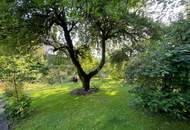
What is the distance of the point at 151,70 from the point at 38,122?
4.83 m

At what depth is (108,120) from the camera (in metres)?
7.03

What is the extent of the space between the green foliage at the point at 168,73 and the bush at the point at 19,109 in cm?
556

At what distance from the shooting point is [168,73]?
4746 mm

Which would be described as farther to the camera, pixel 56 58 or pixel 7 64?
pixel 56 58

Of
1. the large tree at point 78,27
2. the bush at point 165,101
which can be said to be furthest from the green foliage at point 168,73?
the large tree at point 78,27

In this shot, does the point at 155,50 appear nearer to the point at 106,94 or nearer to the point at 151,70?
the point at 151,70

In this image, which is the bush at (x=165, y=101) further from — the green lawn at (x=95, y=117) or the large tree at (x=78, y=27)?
the large tree at (x=78, y=27)

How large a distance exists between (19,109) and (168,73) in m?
6.71

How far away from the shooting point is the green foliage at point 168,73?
482cm

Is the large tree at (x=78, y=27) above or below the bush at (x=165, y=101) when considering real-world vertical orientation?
above

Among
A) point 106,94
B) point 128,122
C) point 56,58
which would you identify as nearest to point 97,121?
point 128,122

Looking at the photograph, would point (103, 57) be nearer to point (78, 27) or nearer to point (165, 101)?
point (78, 27)

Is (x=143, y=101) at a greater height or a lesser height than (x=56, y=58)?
lesser

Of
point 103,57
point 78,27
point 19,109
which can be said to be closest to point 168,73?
point 19,109
